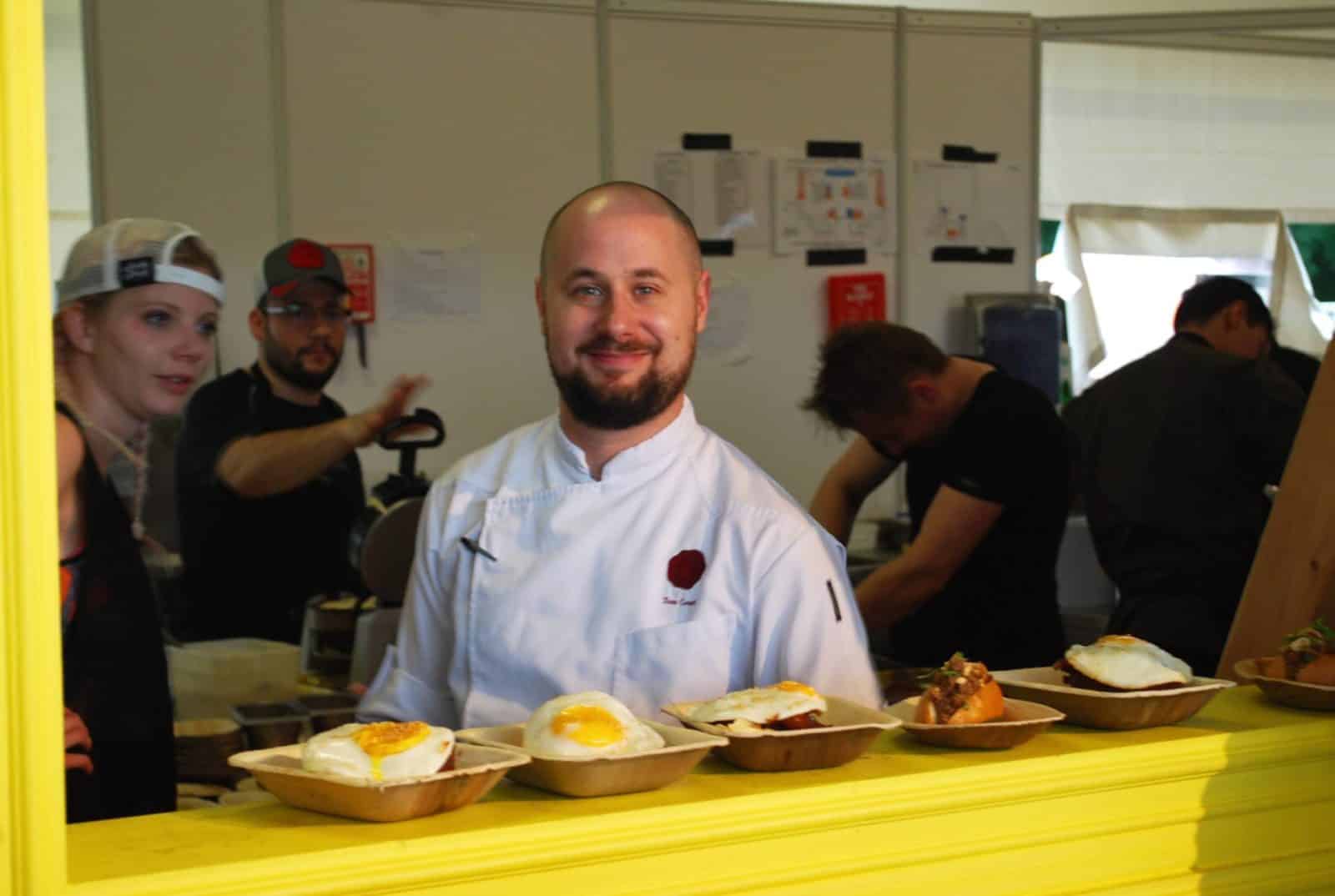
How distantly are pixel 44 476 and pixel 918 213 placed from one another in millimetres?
3731

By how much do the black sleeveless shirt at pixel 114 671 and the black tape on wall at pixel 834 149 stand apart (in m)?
2.79

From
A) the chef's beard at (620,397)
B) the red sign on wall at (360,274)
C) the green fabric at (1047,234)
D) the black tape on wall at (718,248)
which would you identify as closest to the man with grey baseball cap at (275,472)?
the red sign on wall at (360,274)

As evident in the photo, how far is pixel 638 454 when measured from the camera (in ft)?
6.40

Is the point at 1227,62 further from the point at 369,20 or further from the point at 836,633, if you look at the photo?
the point at 836,633

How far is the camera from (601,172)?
163 inches

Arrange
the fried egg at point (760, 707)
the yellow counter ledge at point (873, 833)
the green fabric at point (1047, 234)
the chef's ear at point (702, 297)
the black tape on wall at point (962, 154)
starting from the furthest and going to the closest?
1. the green fabric at point (1047, 234)
2. the black tape on wall at point (962, 154)
3. the chef's ear at point (702, 297)
4. the fried egg at point (760, 707)
5. the yellow counter ledge at point (873, 833)

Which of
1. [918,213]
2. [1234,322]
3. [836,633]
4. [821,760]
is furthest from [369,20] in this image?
[821,760]

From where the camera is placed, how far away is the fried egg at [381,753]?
1.20 m

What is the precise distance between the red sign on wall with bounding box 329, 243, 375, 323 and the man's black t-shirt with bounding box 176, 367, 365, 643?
2.09 ft

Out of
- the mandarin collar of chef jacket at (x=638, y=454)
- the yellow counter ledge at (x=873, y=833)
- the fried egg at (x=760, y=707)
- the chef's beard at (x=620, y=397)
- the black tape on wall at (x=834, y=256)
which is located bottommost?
the yellow counter ledge at (x=873, y=833)

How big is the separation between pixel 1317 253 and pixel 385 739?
4772 mm

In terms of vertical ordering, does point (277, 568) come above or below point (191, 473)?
below

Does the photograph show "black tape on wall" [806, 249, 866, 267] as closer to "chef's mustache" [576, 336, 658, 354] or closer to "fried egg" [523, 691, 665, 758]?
"chef's mustache" [576, 336, 658, 354]

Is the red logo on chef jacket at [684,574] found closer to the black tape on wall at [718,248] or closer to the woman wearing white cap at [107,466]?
the woman wearing white cap at [107,466]
